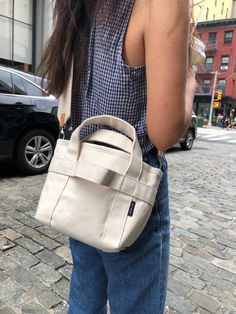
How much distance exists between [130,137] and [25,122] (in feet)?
13.5

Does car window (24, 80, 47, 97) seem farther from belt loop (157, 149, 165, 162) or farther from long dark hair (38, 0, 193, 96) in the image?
belt loop (157, 149, 165, 162)

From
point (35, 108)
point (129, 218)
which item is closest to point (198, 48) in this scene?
point (129, 218)

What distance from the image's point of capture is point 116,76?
900 mm

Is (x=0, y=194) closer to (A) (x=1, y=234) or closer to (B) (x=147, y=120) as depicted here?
(A) (x=1, y=234)

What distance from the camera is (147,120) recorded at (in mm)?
861

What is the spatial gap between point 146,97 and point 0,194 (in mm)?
3545

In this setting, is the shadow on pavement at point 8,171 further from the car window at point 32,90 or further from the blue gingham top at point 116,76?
the blue gingham top at point 116,76

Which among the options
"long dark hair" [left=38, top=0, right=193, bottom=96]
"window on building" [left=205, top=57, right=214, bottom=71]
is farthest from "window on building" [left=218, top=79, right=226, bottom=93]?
"long dark hair" [left=38, top=0, right=193, bottom=96]

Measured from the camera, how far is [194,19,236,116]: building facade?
1706 inches

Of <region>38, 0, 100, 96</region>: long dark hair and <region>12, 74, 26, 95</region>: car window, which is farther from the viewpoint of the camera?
<region>12, 74, 26, 95</region>: car window

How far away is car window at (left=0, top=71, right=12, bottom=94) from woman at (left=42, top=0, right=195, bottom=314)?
374cm

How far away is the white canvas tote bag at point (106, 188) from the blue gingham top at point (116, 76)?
0.06 m

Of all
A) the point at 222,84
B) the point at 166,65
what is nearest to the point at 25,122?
the point at 166,65

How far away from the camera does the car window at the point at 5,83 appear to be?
4.57 meters
